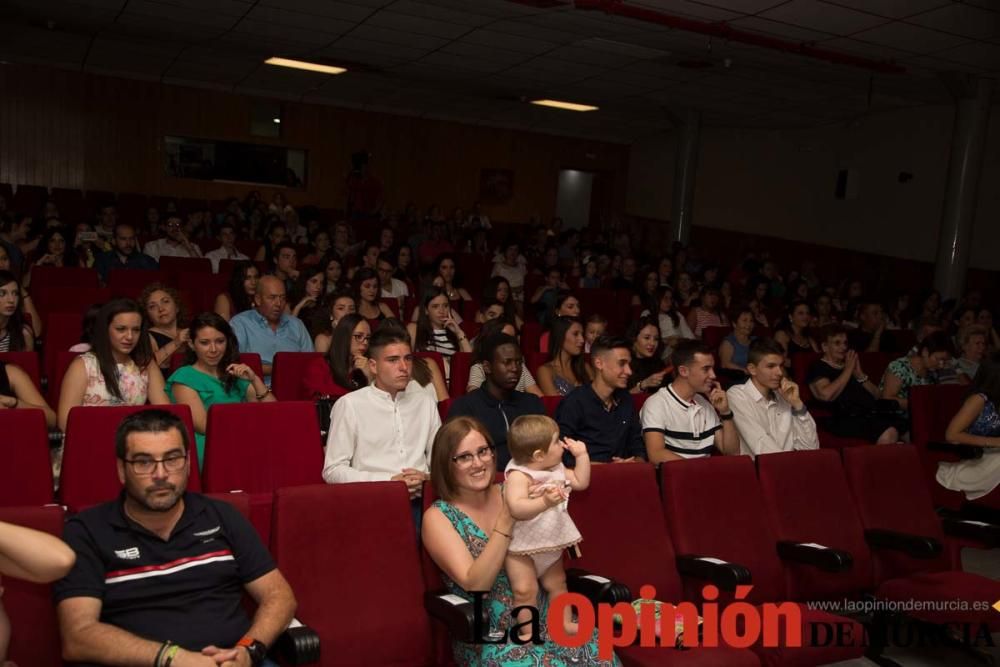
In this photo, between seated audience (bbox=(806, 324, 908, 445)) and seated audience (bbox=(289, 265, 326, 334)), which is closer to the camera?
seated audience (bbox=(806, 324, 908, 445))

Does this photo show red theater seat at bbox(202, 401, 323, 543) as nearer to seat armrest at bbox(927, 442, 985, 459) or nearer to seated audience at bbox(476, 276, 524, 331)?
seat armrest at bbox(927, 442, 985, 459)

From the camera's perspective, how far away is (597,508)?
2725 mm

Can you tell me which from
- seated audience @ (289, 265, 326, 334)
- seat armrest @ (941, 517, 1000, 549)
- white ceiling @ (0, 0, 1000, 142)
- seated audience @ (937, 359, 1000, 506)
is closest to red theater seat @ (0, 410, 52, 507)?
seated audience @ (289, 265, 326, 334)

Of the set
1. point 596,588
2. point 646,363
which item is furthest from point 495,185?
point 596,588

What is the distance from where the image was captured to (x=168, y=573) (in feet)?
6.70

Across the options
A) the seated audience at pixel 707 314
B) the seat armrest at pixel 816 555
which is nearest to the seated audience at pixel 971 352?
the seated audience at pixel 707 314

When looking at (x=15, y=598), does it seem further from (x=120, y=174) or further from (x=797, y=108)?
(x=120, y=174)

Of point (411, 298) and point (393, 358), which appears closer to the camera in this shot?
point (393, 358)

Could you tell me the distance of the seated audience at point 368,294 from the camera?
576 centimetres

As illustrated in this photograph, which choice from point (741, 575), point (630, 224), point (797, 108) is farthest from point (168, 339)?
point (630, 224)

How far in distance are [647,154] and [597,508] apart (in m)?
13.5

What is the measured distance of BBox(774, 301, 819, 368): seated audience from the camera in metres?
6.57

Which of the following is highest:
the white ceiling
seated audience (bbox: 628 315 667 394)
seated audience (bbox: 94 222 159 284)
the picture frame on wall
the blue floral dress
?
the white ceiling

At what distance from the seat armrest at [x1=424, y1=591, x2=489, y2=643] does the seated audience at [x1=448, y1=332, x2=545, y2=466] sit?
1025 millimetres
